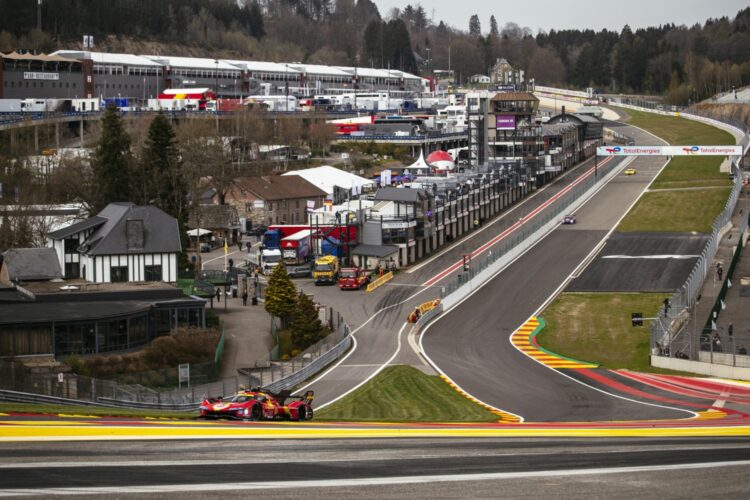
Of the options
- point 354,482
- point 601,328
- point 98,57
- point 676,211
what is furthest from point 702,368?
point 98,57

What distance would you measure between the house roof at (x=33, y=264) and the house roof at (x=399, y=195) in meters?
29.7

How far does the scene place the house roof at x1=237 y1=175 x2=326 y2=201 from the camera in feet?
342

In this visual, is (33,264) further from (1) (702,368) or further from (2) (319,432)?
(2) (319,432)

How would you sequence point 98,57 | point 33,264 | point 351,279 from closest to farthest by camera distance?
point 33,264, point 351,279, point 98,57

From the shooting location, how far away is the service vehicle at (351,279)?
7581cm

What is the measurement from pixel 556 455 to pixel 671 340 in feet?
111

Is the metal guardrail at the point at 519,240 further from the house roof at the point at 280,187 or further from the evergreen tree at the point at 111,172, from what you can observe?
the evergreen tree at the point at 111,172

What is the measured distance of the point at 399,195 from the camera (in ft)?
287

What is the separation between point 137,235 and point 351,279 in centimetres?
1605

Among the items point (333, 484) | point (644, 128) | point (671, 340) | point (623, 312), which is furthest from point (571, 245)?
point (644, 128)

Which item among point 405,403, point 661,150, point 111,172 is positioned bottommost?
point 405,403

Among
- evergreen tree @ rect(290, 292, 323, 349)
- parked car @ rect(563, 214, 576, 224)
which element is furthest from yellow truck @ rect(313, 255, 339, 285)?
parked car @ rect(563, 214, 576, 224)

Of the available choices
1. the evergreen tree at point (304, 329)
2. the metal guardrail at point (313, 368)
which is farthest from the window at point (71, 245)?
the metal guardrail at point (313, 368)

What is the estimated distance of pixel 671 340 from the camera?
55812 mm
